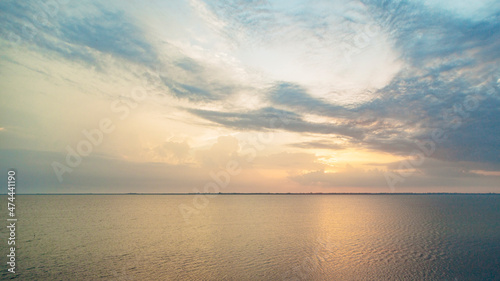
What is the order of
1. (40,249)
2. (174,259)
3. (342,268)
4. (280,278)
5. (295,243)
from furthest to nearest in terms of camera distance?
(295,243), (40,249), (174,259), (342,268), (280,278)

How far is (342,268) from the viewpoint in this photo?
116 feet

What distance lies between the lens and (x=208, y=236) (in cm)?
5738

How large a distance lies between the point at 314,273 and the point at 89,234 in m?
53.3

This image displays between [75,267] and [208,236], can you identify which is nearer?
[75,267]

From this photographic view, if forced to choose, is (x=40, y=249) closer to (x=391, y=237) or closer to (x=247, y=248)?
(x=247, y=248)

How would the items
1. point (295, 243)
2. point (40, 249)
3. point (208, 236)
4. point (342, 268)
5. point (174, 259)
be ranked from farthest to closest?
1. point (208, 236)
2. point (295, 243)
3. point (40, 249)
4. point (174, 259)
5. point (342, 268)

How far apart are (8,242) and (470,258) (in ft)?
261

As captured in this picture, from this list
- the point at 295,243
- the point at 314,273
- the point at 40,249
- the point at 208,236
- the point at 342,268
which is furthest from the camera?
the point at 208,236

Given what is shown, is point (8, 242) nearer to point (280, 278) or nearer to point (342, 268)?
point (280, 278)

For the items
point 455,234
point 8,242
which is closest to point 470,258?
point 455,234

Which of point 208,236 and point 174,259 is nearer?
point 174,259

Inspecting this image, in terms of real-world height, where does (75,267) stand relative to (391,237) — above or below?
above

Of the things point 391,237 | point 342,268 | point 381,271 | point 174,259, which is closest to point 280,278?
point 342,268

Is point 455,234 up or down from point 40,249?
down
